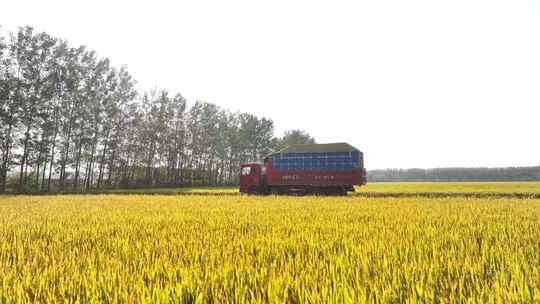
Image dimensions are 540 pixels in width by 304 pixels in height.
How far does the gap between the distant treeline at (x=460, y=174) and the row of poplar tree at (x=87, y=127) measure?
95769 millimetres

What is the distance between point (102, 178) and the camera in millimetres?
46531

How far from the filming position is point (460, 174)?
116 m

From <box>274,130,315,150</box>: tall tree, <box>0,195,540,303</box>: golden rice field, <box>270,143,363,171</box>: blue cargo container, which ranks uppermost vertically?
<box>274,130,315,150</box>: tall tree

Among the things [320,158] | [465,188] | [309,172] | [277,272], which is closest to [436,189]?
[465,188]

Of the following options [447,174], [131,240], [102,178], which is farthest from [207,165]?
[447,174]

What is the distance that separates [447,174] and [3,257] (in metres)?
138

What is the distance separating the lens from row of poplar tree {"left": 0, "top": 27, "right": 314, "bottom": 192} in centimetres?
3384

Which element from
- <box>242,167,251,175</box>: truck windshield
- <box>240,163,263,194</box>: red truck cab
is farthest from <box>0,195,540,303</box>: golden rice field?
<box>242,167,251,175</box>: truck windshield

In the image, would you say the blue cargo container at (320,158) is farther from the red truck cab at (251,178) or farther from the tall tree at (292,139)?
the tall tree at (292,139)

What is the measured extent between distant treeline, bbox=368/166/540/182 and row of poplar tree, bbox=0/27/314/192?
95.8 metres

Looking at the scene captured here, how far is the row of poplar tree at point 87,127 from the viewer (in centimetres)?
3384

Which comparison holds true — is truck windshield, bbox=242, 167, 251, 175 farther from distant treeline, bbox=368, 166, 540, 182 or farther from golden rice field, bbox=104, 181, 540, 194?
distant treeline, bbox=368, 166, 540, 182

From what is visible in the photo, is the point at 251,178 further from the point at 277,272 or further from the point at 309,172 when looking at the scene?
the point at 277,272

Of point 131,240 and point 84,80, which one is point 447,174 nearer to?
point 84,80
